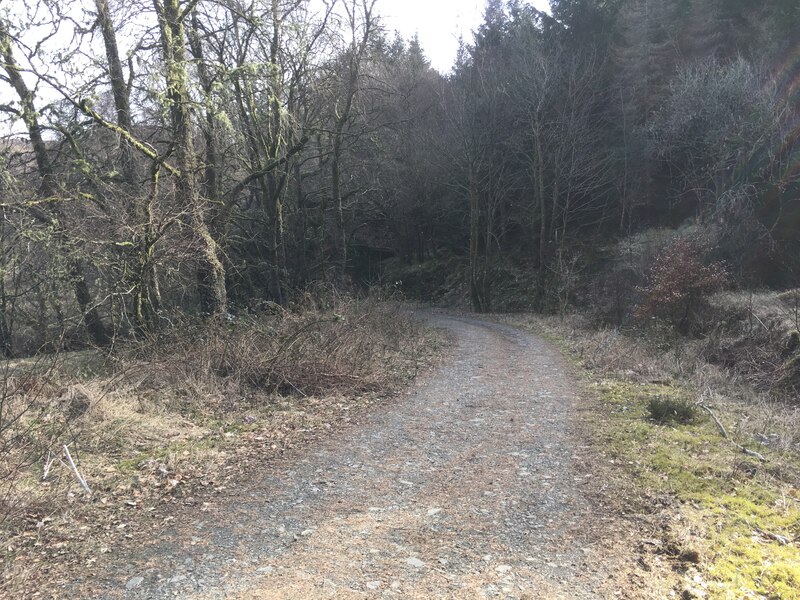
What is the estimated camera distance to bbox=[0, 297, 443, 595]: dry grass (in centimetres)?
456

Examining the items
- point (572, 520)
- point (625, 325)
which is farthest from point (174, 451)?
point (625, 325)

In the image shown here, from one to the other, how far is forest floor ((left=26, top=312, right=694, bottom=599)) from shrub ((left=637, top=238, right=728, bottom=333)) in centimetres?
1089

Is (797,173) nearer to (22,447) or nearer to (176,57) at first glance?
(176,57)

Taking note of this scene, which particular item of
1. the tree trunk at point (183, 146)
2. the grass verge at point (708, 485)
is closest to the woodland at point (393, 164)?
the tree trunk at point (183, 146)

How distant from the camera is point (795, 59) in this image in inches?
879

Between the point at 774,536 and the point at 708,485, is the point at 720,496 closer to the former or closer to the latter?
the point at 708,485

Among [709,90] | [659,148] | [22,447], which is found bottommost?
[22,447]

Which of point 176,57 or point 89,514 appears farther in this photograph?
point 176,57

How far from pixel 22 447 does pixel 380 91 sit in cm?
1806

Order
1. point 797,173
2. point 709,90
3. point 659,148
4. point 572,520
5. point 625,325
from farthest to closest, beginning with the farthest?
point 659,148 < point 709,90 < point 797,173 < point 625,325 < point 572,520

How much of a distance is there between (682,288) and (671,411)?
33.0ft

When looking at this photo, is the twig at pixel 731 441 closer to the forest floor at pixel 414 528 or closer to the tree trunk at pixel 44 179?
the forest floor at pixel 414 528

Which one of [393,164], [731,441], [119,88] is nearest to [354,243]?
[393,164]

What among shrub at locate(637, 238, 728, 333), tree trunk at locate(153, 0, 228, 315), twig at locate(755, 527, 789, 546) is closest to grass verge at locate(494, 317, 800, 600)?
twig at locate(755, 527, 789, 546)
